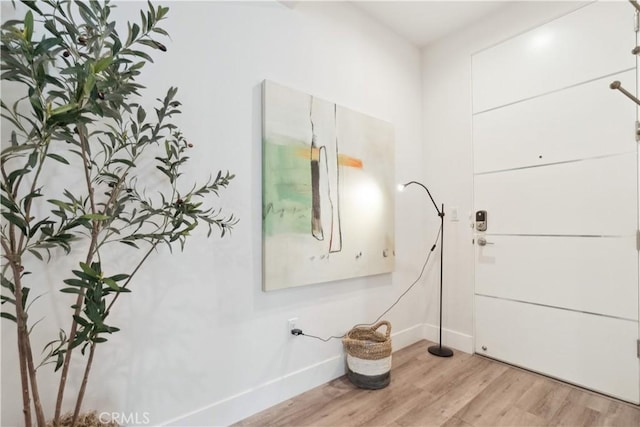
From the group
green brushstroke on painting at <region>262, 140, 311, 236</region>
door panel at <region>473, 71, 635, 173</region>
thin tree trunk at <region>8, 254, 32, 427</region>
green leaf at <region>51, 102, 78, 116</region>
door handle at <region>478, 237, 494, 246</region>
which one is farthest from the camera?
door handle at <region>478, 237, 494, 246</region>

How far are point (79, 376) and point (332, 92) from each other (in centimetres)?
231

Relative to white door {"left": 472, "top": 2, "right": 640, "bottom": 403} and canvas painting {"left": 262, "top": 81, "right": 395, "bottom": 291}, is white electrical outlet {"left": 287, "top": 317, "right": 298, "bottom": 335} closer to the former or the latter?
canvas painting {"left": 262, "top": 81, "right": 395, "bottom": 291}

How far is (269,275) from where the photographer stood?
1911 millimetres

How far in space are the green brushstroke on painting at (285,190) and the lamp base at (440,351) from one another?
1694 mm

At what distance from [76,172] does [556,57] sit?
10.7 feet

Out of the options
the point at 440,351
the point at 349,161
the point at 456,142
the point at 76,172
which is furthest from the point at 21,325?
the point at 456,142

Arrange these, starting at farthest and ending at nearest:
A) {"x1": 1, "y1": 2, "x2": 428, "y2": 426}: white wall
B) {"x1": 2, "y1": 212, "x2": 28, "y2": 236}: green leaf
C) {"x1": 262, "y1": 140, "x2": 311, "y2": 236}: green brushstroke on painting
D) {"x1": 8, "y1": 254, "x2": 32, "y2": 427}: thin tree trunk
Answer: {"x1": 262, "y1": 140, "x2": 311, "y2": 236}: green brushstroke on painting
{"x1": 1, "y1": 2, "x2": 428, "y2": 426}: white wall
{"x1": 8, "y1": 254, "x2": 32, "y2": 427}: thin tree trunk
{"x1": 2, "y1": 212, "x2": 28, "y2": 236}: green leaf

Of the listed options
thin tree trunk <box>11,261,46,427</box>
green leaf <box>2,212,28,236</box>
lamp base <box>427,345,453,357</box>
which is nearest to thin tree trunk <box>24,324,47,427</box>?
thin tree trunk <box>11,261,46,427</box>

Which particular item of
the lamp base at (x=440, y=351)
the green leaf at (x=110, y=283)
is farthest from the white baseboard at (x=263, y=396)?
the green leaf at (x=110, y=283)

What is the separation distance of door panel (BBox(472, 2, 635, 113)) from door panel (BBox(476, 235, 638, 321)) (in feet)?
3.94

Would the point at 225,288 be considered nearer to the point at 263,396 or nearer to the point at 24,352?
the point at 263,396

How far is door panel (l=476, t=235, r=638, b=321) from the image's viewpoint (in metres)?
1.99

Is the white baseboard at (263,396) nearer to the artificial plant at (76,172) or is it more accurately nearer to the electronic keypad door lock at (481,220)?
the artificial plant at (76,172)

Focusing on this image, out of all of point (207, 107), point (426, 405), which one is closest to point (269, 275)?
point (207, 107)
